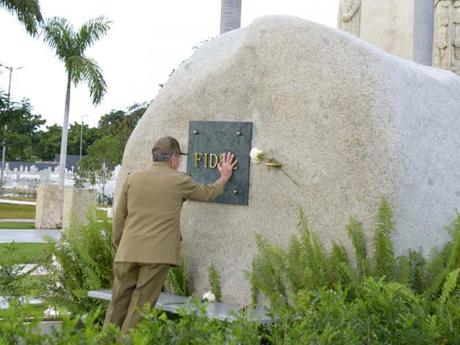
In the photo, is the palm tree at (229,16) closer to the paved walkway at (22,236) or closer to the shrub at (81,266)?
the shrub at (81,266)

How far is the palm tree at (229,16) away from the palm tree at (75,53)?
16.6 m

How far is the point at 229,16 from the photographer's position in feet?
32.5

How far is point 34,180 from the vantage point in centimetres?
5266

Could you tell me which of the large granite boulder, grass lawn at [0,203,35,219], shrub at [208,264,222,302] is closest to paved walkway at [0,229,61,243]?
grass lawn at [0,203,35,219]

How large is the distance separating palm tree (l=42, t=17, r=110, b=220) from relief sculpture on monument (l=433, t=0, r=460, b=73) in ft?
48.3

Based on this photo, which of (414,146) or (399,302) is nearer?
(399,302)

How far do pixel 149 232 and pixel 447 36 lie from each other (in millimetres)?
9533

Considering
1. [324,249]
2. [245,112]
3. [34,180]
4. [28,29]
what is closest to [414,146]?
[324,249]

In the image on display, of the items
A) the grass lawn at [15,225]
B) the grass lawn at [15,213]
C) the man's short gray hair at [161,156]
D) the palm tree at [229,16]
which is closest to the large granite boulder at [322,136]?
the man's short gray hair at [161,156]

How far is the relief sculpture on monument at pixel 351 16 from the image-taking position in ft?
43.0

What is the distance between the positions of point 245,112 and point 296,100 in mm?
560

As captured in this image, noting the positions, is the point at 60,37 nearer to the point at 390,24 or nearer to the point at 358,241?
the point at 390,24

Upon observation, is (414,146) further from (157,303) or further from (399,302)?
(157,303)

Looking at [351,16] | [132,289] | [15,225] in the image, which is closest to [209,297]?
[132,289]
